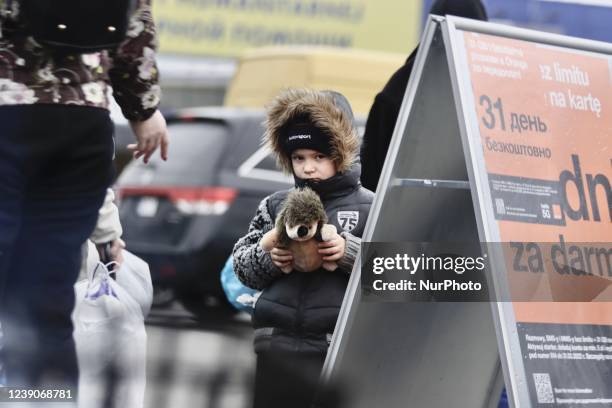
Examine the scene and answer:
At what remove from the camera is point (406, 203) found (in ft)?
12.8

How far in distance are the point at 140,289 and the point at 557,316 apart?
125cm

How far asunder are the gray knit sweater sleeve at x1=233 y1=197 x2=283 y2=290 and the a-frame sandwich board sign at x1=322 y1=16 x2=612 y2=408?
305mm

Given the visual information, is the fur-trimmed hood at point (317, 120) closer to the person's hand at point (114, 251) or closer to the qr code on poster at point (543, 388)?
the person's hand at point (114, 251)

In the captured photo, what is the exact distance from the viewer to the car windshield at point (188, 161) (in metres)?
9.59

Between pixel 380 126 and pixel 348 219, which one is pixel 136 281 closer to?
pixel 348 219

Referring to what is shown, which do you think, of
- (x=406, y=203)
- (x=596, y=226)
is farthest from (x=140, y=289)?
(x=596, y=226)

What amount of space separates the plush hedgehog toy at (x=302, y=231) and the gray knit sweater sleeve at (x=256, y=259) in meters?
0.04

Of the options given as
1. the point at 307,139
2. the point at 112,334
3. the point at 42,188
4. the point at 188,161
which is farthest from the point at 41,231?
the point at 188,161

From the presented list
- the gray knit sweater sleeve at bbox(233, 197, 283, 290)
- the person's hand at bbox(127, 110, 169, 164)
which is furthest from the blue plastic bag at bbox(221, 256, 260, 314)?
the person's hand at bbox(127, 110, 169, 164)

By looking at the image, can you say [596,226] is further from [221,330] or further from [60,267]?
[60,267]

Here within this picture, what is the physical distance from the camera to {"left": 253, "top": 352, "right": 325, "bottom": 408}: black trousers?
11.9 feet

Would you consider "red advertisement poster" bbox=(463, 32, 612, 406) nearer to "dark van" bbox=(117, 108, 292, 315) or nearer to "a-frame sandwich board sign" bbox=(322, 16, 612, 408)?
"a-frame sandwich board sign" bbox=(322, 16, 612, 408)

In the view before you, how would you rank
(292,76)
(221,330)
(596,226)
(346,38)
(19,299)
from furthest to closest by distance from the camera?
1. (346,38)
2. (292,76)
3. (596,226)
4. (221,330)
5. (19,299)

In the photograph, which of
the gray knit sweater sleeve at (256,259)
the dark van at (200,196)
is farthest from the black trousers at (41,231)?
the dark van at (200,196)
